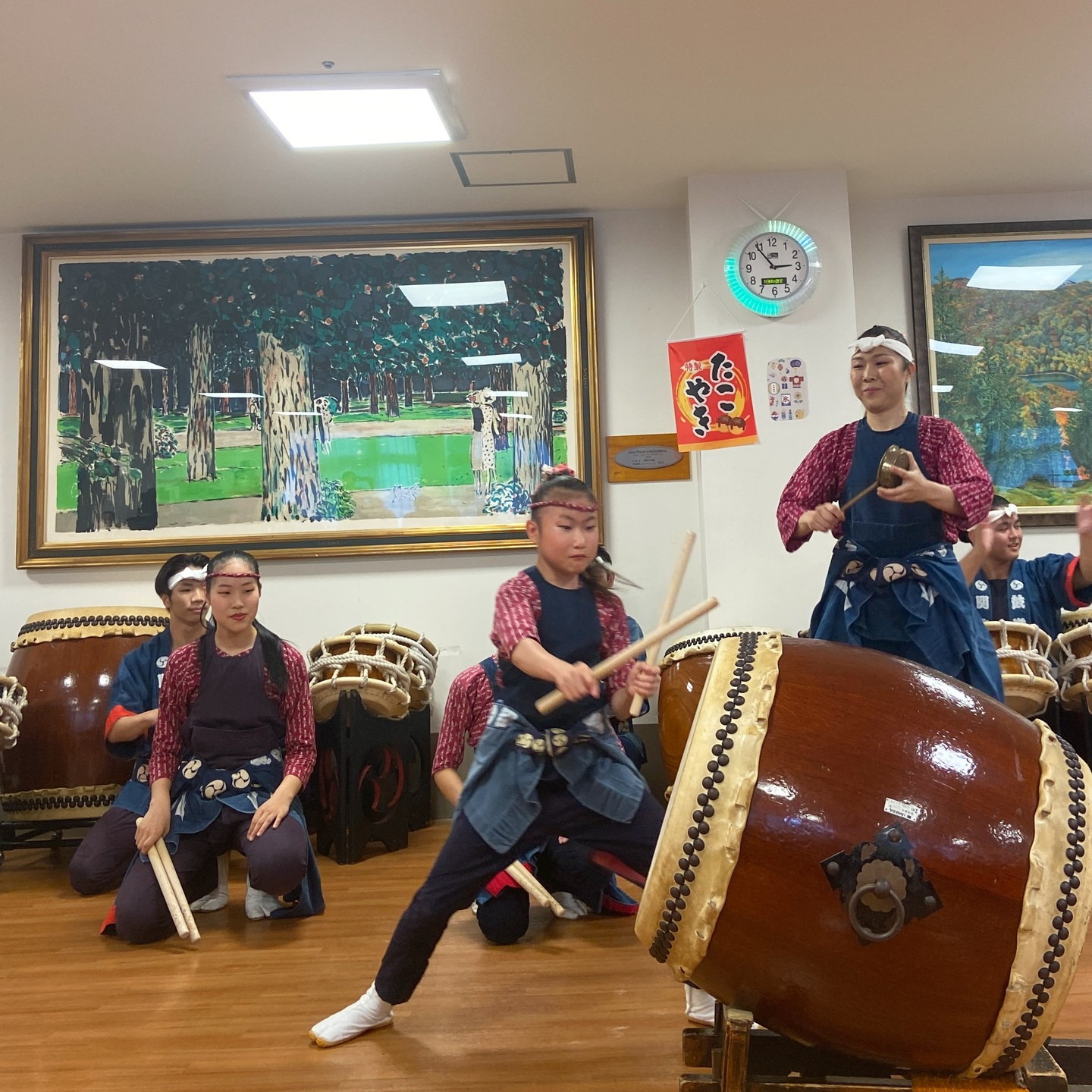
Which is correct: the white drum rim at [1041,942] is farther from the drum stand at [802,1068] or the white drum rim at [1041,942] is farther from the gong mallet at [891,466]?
the gong mallet at [891,466]

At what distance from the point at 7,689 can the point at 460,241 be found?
8.20 feet

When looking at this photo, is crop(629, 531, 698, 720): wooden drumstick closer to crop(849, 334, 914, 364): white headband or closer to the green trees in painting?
crop(849, 334, 914, 364): white headband

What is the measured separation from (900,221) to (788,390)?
1009mm

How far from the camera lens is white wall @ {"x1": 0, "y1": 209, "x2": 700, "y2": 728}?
430 cm

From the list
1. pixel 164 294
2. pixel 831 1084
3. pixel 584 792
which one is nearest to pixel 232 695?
pixel 584 792

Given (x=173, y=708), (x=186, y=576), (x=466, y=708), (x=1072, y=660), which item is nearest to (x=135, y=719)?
(x=173, y=708)

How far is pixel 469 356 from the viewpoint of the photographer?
171 inches

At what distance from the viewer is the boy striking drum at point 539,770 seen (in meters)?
1.80

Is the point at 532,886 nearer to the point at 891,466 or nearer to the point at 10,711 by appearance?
the point at 891,466

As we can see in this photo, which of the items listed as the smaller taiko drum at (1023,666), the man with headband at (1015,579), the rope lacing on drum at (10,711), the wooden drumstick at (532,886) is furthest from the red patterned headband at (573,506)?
the rope lacing on drum at (10,711)

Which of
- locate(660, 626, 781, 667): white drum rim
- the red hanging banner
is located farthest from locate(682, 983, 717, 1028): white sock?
the red hanging banner

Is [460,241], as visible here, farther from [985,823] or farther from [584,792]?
[985,823]

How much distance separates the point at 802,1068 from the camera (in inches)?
59.6

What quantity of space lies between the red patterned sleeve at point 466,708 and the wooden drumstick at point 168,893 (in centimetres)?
74
